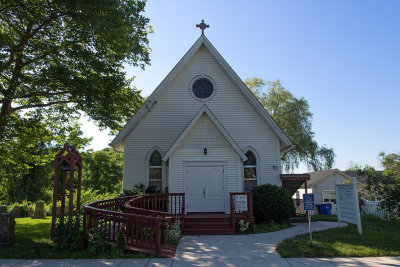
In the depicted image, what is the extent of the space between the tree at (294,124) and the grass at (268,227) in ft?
55.1

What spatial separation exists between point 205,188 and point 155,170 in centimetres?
318

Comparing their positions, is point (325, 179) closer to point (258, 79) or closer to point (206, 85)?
point (258, 79)

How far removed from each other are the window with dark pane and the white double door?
4.37 m

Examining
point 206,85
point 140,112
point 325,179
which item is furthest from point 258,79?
point 140,112

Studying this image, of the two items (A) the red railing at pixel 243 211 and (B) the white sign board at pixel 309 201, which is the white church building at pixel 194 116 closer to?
(A) the red railing at pixel 243 211

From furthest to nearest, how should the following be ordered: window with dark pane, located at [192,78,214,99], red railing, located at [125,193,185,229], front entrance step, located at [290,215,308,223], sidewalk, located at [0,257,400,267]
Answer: window with dark pane, located at [192,78,214,99], front entrance step, located at [290,215,308,223], red railing, located at [125,193,185,229], sidewalk, located at [0,257,400,267]

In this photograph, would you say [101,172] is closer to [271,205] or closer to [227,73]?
[227,73]

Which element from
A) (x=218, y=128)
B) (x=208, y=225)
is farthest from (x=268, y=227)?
(x=218, y=128)

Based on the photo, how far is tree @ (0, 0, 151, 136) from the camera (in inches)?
435

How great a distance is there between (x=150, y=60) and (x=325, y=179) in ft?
83.6

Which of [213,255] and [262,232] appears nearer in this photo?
[213,255]

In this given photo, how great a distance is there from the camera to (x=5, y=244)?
25.7ft

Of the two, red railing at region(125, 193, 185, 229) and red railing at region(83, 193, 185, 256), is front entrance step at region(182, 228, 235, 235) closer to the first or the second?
red railing at region(125, 193, 185, 229)

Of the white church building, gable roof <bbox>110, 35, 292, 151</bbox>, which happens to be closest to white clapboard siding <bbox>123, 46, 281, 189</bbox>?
the white church building
